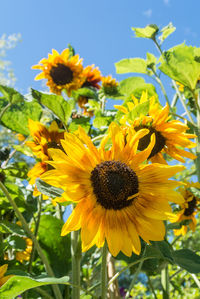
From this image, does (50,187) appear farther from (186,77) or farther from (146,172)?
(186,77)

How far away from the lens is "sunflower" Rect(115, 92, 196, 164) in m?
0.66

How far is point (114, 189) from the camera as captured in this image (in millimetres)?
557

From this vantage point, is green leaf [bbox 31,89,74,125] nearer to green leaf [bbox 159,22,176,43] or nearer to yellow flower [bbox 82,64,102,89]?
green leaf [bbox 159,22,176,43]

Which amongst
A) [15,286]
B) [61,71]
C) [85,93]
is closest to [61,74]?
[61,71]

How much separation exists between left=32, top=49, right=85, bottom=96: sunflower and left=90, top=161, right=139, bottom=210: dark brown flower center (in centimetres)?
81

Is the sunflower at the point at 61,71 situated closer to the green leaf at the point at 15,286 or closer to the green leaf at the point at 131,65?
the green leaf at the point at 131,65

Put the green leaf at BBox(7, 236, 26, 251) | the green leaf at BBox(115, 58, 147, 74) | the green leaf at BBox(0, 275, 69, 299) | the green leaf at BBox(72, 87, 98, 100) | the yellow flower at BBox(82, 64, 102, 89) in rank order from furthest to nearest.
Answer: the yellow flower at BBox(82, 64, 102, 89) → the green leaf at BBox(72, 87, 98, 100) → the green leaf at BBox(115, 58, 147, 74) → the green leaf at BBox(7, 236, 26, 251) → the green leaf at BBox(0, 275, 69, 299)

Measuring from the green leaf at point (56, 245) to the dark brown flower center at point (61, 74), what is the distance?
0.62 metres

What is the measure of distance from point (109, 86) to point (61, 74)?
221 mm

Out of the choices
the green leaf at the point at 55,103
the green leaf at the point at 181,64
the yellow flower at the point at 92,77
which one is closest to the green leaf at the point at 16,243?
the green leaf at the point at 55,103

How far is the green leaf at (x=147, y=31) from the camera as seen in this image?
3.37ft

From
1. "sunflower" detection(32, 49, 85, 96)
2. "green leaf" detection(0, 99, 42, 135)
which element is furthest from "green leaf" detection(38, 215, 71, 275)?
"sunflower" detection(32, 49, 85, 96)

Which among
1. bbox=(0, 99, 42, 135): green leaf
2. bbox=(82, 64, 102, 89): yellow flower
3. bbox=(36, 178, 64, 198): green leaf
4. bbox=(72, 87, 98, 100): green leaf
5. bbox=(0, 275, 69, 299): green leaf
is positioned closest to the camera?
bbox=(0, 275, 69, 299): green leaf

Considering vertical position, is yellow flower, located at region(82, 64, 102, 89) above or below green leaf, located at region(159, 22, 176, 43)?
above
